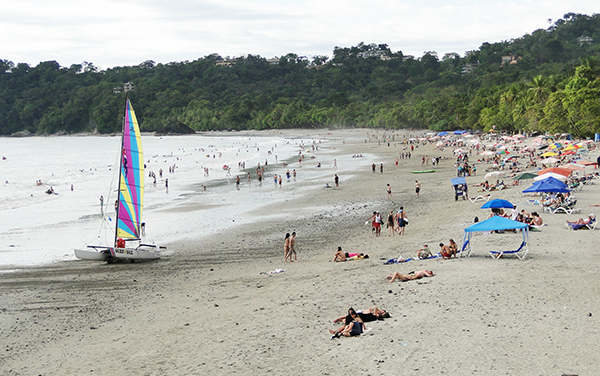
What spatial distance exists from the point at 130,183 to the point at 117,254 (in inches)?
135

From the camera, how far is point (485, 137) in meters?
84.2

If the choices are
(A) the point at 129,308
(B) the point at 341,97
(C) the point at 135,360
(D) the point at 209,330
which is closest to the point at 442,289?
(D) the point at 209,330

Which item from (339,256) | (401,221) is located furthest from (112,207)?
(339,256)

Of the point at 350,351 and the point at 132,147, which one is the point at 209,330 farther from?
the point at 132,147

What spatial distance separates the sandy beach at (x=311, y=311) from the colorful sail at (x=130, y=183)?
2.29 meters

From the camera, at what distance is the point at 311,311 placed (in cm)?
1270

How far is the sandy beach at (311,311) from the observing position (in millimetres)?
9555

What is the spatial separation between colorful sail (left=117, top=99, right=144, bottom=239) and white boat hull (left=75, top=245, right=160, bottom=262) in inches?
70.8

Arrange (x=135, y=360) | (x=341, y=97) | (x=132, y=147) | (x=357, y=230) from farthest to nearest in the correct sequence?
(x=341, y=97) < (x=357, y=230) < (x=132, y=147) < (x=135, y=360)

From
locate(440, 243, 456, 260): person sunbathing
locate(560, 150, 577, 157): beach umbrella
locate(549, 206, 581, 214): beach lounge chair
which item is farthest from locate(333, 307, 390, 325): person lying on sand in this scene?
locate(560, 150, 577, 157): beach umbrella

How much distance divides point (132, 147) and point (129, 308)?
9.50 metres

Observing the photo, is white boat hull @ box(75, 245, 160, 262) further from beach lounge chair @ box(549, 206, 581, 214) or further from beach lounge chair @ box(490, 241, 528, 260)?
beach lounge chair @ box(549, 206, 581, 214)

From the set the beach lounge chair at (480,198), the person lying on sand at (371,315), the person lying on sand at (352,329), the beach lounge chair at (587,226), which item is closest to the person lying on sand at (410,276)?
the person lying on sand at (371,315)

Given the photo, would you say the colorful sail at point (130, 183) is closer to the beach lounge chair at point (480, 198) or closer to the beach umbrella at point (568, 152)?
the beach lounge chair at point (480, 198)
